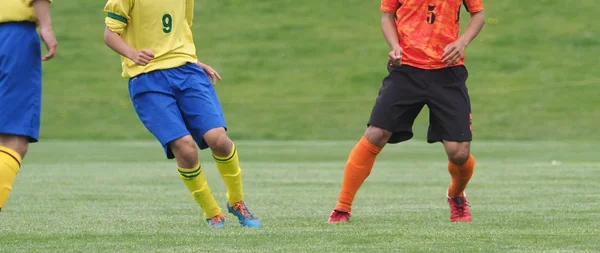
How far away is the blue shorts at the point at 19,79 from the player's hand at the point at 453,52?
2.52m

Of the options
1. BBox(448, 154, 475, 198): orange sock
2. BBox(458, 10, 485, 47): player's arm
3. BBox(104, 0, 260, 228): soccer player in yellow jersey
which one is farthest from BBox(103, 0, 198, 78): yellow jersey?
BBox(448, 154, 475, 198): orange sock

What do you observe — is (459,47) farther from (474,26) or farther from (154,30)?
(154,30)

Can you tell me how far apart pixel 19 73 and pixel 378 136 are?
251cm

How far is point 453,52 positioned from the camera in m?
7.80

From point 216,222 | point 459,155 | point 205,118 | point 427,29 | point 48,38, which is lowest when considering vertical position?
point 216,222

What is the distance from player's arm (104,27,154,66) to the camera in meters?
7.39

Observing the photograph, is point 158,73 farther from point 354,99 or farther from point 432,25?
point 354,99

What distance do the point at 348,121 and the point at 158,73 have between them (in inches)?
762

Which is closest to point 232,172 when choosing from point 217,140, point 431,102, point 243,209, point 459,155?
point 243,209

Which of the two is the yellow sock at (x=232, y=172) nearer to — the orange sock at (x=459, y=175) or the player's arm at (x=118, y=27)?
the player's arm at (x=118, y=27)

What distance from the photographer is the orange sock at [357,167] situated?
8203 mm

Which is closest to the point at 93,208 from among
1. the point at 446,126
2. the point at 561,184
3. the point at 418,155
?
the point at 446,126

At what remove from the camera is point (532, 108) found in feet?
90.2

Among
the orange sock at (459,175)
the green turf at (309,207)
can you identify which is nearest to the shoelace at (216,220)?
the green turf at (309,207)
